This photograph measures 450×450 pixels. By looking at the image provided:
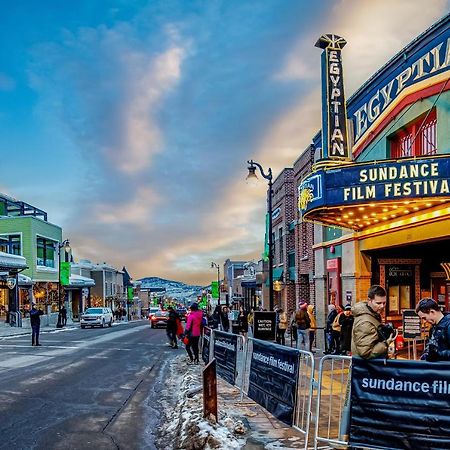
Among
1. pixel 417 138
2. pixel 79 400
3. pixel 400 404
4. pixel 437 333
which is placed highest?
pixel 417 138

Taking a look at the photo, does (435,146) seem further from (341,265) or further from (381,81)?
(341,265)

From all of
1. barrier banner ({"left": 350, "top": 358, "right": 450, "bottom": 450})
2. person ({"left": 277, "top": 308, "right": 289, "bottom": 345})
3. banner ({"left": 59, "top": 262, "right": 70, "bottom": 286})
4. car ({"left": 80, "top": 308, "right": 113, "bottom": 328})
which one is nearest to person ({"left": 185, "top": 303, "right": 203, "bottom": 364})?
person ({"left": 277, "top": 308, "right": 289, "bottom": 345})

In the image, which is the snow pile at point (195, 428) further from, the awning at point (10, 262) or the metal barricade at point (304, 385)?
the awning at point (10, 262)

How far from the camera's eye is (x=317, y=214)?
14750 mm

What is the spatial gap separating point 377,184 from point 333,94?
158 inches

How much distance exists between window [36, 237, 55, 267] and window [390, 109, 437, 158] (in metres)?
47.2

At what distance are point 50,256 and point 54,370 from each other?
48.1 metres

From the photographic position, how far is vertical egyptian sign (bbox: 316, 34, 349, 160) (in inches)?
599

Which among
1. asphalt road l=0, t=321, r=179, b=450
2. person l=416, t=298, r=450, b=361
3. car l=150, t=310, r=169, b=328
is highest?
person l=416, t=298, r=450, b=361

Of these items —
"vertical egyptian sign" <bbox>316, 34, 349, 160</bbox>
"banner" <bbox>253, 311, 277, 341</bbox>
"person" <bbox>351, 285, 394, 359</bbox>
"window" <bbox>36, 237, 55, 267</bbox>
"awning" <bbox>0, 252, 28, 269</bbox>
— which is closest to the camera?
"person" <bbox>351, 285, 394, 359</bbox>

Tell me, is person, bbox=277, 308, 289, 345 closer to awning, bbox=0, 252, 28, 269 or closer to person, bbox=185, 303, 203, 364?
person, bbox=185, 303, 203, 364

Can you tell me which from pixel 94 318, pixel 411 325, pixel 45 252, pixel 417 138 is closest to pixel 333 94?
pixel 417 138

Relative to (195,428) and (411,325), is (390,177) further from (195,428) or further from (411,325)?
(195,428)

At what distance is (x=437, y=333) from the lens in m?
5.95
